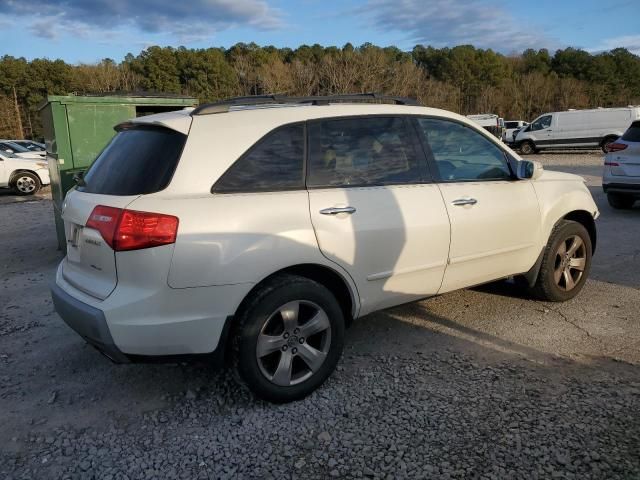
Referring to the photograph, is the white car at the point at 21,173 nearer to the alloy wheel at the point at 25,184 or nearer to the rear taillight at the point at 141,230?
the alloy wheel at the point at 25,184

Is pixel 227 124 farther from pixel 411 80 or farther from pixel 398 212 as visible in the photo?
pixel 411 80

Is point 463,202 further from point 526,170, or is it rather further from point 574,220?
point 574,220

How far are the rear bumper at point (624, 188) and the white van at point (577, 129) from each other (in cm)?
1533

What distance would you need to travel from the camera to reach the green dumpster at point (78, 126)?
6395mm

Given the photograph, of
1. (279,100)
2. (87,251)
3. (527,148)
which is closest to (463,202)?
(279,100)

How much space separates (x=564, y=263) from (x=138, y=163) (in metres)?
3.64

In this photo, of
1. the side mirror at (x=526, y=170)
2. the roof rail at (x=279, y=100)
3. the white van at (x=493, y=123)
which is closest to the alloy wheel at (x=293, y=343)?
the roof rail at (x=279, y=100)

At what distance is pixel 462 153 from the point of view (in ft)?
13.1

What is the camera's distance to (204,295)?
9.09 feet

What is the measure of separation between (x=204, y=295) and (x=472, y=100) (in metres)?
67.5

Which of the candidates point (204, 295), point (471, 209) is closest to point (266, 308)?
point (204, 295)

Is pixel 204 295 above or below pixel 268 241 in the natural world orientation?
below

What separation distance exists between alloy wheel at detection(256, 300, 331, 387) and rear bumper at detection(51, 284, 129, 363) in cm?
77

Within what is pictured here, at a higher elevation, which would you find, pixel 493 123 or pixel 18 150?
pixel 493 123
